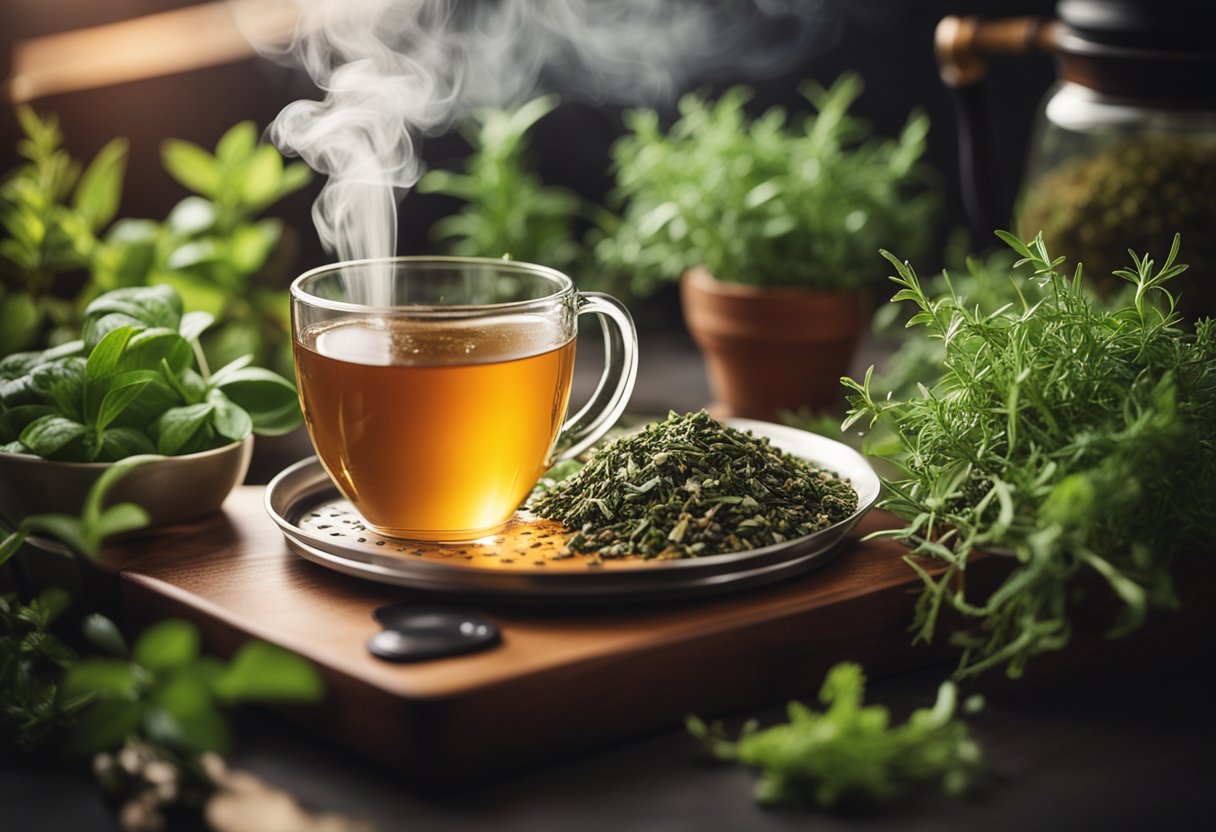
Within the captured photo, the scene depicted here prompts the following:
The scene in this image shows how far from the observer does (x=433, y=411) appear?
1.08 metres

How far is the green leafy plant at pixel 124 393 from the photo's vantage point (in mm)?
1142

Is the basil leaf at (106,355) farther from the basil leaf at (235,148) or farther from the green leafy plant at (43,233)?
the basil leaf at (235,148)

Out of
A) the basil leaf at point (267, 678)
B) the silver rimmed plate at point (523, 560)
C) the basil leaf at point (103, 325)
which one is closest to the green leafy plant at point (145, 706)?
the basil leaf at point (267, 678)

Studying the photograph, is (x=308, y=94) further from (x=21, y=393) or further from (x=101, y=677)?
(x=101, y=677)

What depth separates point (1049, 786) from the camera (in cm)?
92

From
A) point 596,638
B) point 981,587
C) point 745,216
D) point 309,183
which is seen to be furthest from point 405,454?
point 309,183

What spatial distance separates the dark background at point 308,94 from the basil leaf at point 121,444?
0.90 meters

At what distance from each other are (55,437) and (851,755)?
0.72 m

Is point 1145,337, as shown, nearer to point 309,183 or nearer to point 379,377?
point 379,377

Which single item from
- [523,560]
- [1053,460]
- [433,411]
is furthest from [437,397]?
[1053,460]

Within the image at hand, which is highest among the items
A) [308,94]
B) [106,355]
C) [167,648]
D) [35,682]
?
[308,94]

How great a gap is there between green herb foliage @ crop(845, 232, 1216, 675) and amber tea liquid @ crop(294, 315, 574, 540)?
0.91 feet

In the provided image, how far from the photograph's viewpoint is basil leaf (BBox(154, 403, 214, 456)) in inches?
46.1

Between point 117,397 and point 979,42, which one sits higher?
point 979,42
